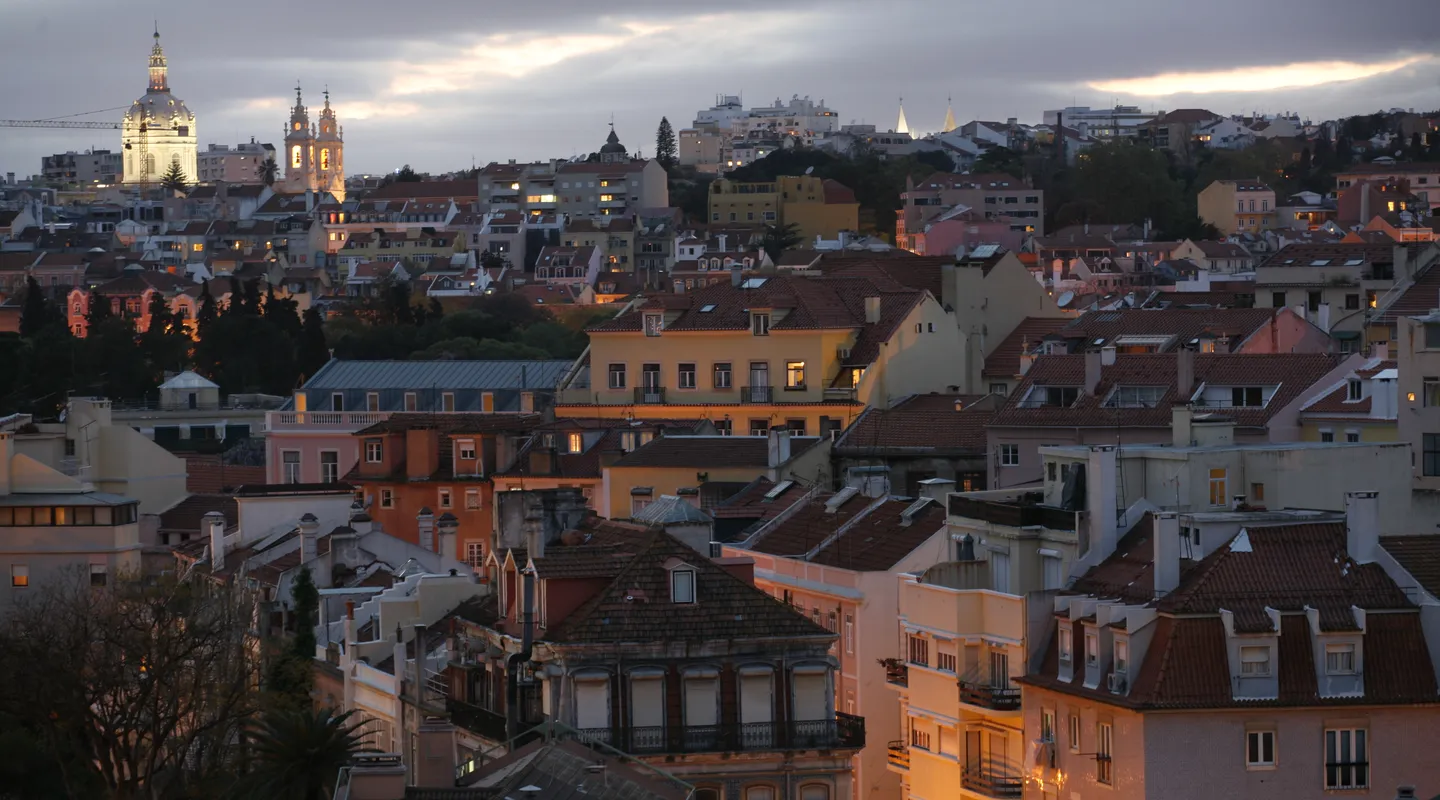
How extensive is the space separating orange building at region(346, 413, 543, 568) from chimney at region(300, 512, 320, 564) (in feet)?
28.6

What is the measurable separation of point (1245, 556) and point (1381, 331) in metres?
31.2

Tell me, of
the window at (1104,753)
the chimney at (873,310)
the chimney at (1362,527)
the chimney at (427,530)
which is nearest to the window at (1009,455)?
the chimney at (427,530)

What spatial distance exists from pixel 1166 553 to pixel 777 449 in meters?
23.9

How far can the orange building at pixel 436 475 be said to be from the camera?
66.2m

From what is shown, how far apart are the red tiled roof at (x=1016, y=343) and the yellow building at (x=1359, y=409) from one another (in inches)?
641

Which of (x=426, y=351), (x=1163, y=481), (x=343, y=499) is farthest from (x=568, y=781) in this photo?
(x=426, y=351)

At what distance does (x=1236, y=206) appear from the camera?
637ft

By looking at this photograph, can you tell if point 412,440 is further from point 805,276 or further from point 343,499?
point 805,276

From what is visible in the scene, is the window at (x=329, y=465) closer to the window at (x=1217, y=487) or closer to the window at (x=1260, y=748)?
the window at (x=1217, y=487)

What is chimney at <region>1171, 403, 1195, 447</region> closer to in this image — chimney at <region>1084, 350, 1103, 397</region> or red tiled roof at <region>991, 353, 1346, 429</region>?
red tiled roof at <region>991, 353, 1346, 429</region>

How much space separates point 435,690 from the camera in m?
42.1

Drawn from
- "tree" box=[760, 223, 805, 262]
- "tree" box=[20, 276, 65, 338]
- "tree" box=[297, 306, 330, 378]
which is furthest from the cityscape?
"tree" box=[760, 223, 805, 262]

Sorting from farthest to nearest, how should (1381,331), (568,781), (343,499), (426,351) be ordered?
(426,351)
(1381,331)
(343,499)
(568,781)

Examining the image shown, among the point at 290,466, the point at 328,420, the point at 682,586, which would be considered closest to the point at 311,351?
the point at 328,420
